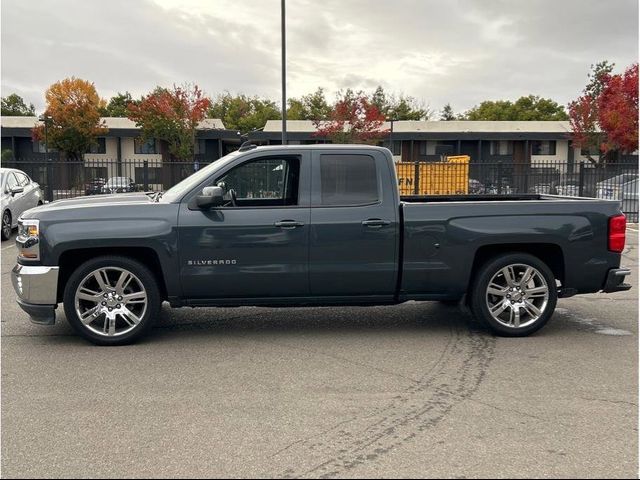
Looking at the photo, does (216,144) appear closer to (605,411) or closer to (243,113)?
(243,113)

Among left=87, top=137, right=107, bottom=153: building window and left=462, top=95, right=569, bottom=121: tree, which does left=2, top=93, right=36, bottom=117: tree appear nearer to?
left=87, top=137, right=107, bottom=153: building window

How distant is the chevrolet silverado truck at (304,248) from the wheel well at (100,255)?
0.5 inches

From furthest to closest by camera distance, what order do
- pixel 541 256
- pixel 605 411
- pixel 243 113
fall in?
pixel 243 113 → pixel 541 256 → pixel 605 411

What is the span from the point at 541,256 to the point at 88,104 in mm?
49475

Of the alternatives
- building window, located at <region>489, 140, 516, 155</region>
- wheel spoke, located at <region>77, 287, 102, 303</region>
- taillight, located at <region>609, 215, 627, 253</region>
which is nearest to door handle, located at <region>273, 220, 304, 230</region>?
wheel spoke, located at <region>77, 287, 102, 303</region>

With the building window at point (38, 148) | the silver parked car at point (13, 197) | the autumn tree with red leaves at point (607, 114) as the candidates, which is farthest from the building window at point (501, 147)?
the silver parked car at point (13, 197)

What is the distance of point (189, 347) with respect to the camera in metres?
5.90

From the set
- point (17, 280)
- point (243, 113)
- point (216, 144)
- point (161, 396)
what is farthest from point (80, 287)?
point (243, 113)

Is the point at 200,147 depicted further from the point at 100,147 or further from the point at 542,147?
the point at 542,147

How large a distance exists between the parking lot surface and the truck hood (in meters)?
1.28

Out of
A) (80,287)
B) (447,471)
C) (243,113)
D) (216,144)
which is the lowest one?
(447,471)

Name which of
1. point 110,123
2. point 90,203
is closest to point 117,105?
point 110,123

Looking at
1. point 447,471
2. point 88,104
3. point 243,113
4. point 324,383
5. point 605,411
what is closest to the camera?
point 447,471

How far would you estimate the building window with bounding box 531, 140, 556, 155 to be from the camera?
53.7m
